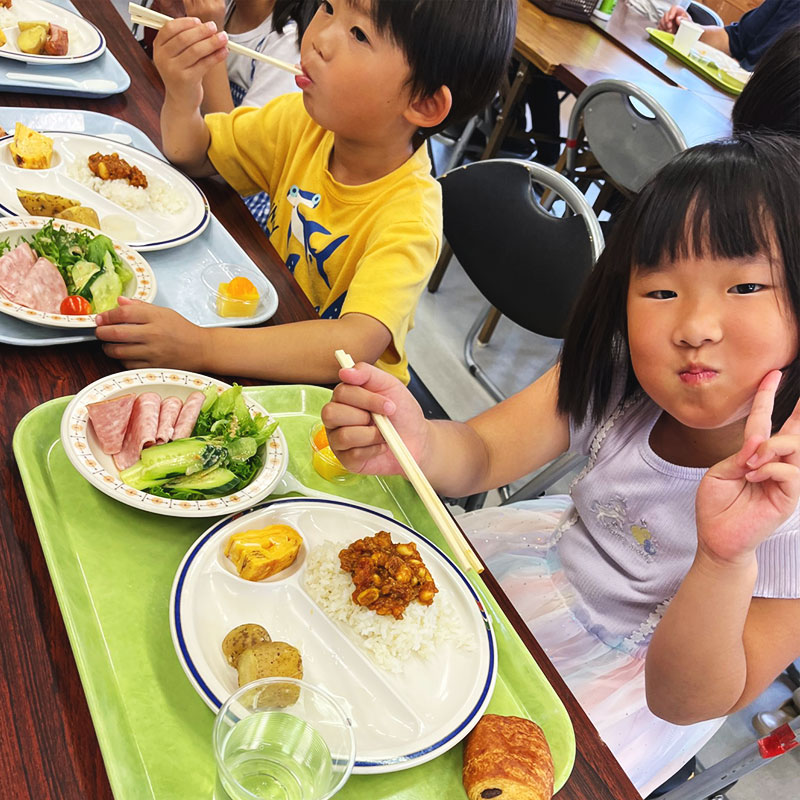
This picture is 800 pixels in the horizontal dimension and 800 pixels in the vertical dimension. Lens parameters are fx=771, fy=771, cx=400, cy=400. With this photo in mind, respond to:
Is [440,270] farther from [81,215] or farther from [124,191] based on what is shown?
[81,215]

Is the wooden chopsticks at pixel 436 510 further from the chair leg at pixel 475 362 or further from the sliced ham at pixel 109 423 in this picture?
the chair leg at pixel 475 362

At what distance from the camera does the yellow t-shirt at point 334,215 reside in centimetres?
143

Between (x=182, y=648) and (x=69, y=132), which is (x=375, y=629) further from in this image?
(x=69, y=132)

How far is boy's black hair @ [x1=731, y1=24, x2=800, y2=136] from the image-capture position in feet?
3.87

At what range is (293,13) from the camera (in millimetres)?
1929

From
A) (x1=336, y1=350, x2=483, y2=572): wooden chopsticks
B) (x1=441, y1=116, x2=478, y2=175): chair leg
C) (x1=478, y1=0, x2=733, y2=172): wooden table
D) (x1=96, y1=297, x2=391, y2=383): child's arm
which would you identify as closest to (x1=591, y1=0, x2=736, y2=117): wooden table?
(x1=478, y1=0, x2=733, y2=172): wooden table

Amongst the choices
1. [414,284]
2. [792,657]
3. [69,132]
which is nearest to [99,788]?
[792,657]

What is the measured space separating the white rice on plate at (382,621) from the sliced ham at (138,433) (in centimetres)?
25

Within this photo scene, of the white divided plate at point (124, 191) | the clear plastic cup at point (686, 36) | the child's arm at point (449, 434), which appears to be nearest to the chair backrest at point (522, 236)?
the child's arm at point (449, 434)

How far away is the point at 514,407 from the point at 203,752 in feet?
2.76

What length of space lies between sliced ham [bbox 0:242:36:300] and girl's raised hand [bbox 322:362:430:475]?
0.50 m

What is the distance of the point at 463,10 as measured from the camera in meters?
1.36

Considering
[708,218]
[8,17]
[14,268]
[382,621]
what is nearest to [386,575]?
[382,621]

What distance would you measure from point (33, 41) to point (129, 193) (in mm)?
616
